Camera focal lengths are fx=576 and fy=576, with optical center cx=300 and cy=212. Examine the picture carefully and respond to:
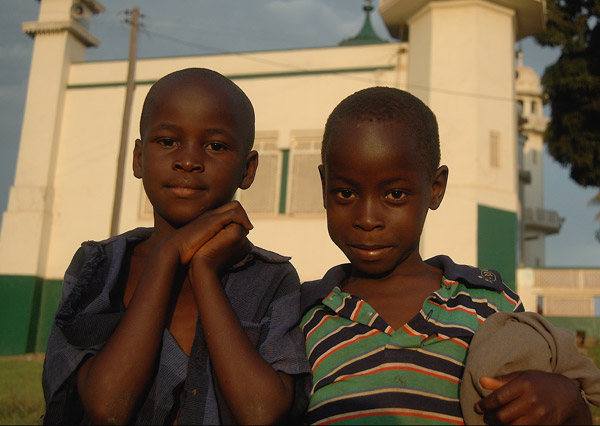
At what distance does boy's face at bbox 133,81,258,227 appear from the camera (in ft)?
4.63

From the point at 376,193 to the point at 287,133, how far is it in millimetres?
9057

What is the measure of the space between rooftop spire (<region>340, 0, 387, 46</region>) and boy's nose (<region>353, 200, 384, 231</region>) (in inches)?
497

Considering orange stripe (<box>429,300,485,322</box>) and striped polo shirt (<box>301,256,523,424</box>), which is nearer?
striped polo shirt (<box>301,256,523,424</box>)

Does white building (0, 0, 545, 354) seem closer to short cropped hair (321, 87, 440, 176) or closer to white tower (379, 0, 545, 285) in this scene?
white tower (379, 0, 545, 285)

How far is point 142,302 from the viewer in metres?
1.24

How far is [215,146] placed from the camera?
4.77 ft

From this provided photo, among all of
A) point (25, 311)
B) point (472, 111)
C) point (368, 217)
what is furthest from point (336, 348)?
point (25, 311)

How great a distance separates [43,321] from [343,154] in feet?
36.4

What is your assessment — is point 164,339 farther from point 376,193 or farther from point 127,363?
point 376,193

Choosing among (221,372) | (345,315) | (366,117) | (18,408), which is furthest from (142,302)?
(18,408)

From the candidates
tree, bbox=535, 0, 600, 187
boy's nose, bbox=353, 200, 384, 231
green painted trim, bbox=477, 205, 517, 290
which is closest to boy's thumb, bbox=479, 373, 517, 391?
boy's nose, bbox=353, 200, 384, 231

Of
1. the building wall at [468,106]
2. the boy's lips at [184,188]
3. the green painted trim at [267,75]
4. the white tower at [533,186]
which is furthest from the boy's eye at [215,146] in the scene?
the white tower at [533,186]

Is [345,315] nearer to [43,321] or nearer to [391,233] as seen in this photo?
[391,233]

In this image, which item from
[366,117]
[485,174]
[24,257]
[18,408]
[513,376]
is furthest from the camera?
[24,257]
